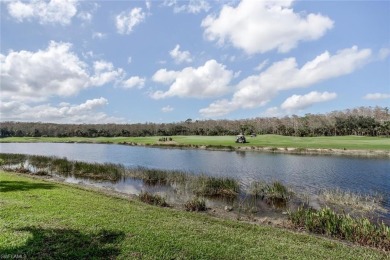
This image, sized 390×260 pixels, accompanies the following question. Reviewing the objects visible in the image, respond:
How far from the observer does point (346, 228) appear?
12820 millimetres

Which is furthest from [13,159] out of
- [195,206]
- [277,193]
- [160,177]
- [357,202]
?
[357,202]

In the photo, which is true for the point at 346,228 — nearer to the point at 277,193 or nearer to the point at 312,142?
the point at 277,193

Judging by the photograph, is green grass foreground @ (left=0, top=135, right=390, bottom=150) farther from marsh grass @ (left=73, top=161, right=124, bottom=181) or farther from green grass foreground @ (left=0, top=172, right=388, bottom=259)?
green grass foreground @ (left=0, top=172, right=388, bottom=259)

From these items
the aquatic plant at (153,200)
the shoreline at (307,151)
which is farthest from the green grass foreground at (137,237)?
the shoreline at (307,151)

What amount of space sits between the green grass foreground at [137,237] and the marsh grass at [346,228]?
127 cm

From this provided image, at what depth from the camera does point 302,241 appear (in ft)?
36.9

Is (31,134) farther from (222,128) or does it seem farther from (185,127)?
(222,128)

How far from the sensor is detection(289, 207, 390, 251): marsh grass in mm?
11938

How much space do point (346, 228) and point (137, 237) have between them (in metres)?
8.91

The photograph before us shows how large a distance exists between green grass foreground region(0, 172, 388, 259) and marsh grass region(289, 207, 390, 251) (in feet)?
4.16

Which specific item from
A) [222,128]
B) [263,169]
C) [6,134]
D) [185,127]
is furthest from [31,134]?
[263,169]

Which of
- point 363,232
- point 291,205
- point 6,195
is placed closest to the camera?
point 363,232

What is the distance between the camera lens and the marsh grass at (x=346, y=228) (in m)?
11.9

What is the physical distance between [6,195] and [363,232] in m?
17.6
